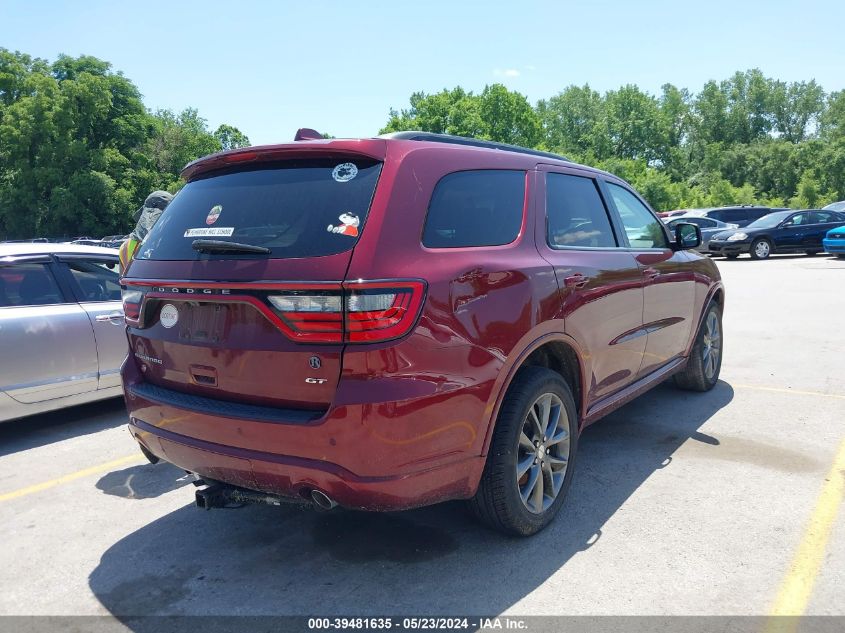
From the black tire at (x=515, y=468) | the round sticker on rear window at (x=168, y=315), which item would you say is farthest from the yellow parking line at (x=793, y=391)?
the round sticker on rear window at (x=168, y=315)

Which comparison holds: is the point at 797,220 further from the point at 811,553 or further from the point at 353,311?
the point at 353,311

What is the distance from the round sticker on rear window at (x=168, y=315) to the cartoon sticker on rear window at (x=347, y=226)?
88 cm

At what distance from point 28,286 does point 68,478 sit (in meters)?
1.74

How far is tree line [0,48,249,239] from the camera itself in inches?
1663

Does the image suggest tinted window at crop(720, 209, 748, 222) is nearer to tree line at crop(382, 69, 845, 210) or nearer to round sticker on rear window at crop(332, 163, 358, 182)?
round sticker on rear window at crop(332, 163, 358, 182)

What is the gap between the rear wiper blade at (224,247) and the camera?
2746 mm

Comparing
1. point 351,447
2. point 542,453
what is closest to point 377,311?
point 351,447

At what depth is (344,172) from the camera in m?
2.85

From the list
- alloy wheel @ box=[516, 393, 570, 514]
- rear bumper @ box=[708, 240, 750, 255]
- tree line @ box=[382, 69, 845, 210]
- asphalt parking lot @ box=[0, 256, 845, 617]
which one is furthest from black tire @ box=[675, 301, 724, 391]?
tree line @ box=[382, 69, 845, 210]

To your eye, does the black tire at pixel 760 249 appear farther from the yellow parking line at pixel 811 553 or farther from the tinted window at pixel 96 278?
the tinted window at pixel 96 278

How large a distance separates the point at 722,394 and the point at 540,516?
3382mm

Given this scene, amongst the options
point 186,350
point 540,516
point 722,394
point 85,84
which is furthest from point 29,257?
point 85,84

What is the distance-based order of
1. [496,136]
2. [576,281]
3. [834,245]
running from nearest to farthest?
[576,281] → [834,245] → [496,136]

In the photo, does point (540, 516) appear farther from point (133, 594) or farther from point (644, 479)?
point (133, 594)
